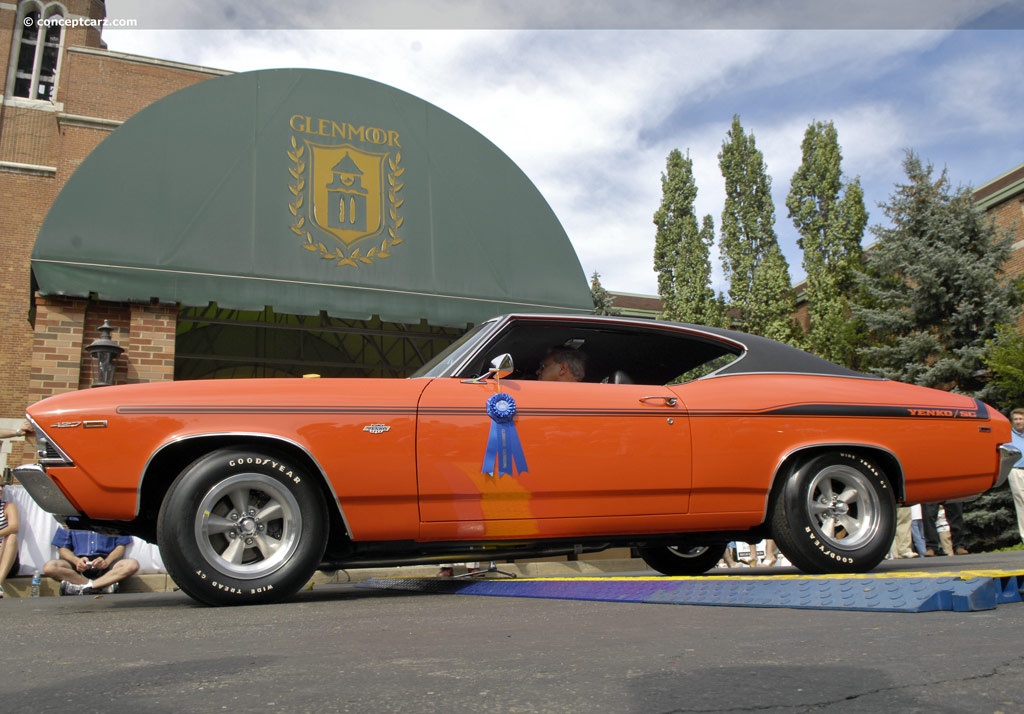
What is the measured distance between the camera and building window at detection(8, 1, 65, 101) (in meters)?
29.1

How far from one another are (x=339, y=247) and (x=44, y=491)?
23.6 ft

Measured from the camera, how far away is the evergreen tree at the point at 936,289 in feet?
57.9

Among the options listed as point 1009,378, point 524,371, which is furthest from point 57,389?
point 1009,378

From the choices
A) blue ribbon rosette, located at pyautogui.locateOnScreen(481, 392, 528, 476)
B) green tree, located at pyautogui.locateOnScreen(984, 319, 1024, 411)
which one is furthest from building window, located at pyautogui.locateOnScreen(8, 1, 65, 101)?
blue ribbon rosette, located at pyautogui.locateOnScreen(481, 392, 528, 476)

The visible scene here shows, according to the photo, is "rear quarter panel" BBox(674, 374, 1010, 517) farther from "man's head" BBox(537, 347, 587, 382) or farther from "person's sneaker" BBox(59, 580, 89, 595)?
"person's sneaker" BBox(59, 580, 89, 595)

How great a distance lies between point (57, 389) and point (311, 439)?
22.1 ft

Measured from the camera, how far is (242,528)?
3539mm

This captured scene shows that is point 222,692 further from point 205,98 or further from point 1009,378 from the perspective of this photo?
point 1009,378

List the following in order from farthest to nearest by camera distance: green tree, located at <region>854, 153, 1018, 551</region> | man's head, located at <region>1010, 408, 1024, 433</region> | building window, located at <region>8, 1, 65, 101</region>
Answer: building window, located at <region>8, 1, 65, 101</region>
green tree, located at <region>854, 153, 1018, 551</region>
man's head, located at <region>1010, 408, 1024, 433</region>

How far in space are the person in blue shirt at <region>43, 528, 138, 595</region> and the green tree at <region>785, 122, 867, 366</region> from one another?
1996cm

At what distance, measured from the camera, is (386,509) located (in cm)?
368

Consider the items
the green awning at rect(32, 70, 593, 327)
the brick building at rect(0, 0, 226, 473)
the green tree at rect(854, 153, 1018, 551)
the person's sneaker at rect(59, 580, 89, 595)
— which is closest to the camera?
the person's sneaker at rect(59, 580, 89, 595)

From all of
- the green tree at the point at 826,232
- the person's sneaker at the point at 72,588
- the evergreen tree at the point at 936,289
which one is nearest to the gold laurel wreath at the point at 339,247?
the person's sneaker at the point at 72,588

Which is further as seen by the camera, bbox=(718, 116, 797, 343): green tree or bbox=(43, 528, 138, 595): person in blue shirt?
bbox=(718, 116, 797, 343): green tree
